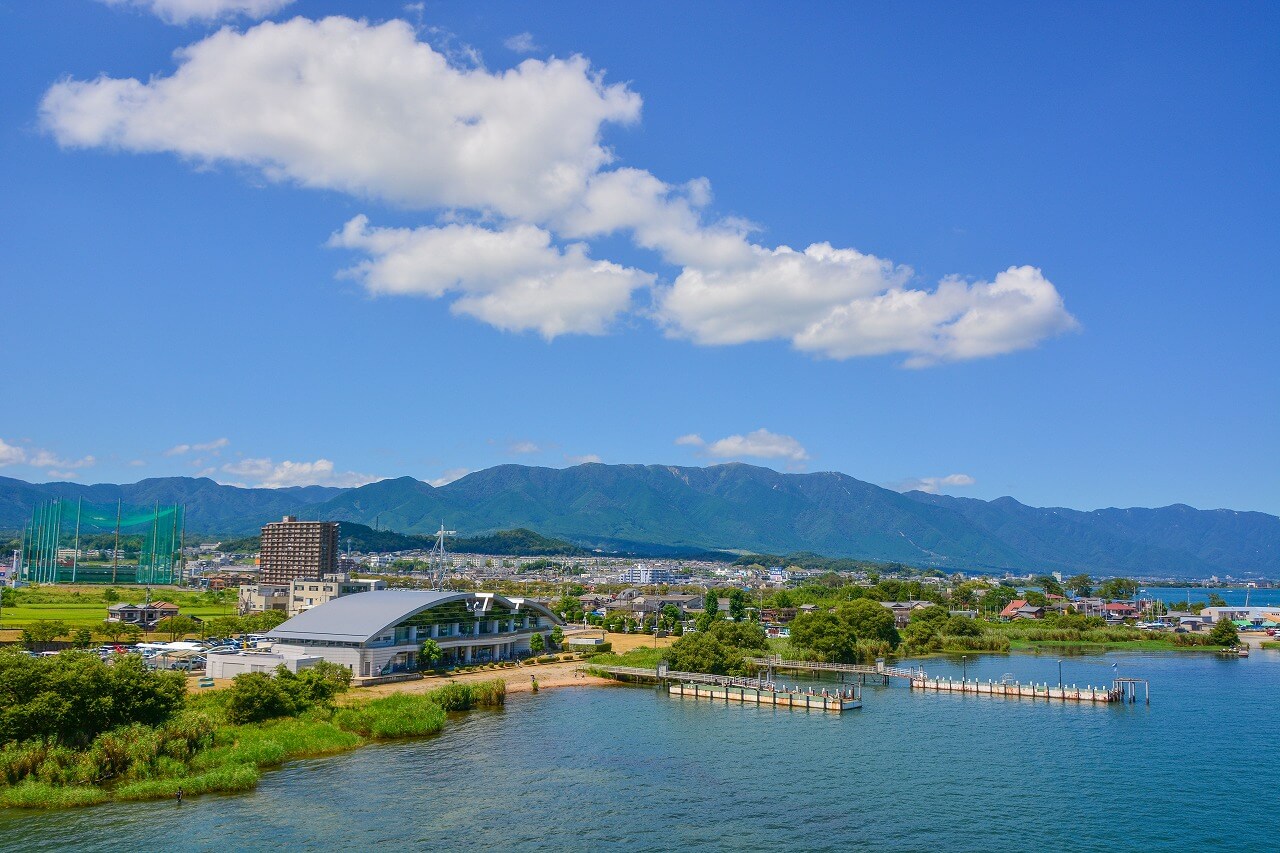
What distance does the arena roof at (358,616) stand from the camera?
46.3 metres

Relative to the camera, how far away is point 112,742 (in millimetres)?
26516

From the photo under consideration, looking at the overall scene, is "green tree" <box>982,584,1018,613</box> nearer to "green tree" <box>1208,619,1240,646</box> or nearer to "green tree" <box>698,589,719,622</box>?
"green tree" <box>1208,619,1240,646</box>

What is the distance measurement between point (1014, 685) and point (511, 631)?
30430mm

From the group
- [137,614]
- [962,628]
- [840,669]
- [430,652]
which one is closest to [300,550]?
[137,614]

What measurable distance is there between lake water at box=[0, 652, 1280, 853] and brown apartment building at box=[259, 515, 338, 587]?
91.9 m

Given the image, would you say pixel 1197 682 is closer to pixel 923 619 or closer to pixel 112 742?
pixel 923 619

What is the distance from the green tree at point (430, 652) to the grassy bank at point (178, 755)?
13.6 m

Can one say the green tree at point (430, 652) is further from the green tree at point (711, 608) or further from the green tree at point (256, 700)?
the green tree at point (711, 608)

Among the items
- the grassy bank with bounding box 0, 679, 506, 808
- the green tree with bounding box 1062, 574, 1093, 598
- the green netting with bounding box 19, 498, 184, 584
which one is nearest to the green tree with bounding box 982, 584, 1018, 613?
the green tree with bounding box 1062, 574, 1093, 598

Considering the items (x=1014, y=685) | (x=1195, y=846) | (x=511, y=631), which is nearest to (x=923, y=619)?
(x=1014, y=685)

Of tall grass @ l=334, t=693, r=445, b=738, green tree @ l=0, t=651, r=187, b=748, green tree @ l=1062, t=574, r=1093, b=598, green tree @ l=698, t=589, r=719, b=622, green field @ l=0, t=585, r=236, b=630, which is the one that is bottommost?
green tree @ l=1062, t=574, r=1093, b=598

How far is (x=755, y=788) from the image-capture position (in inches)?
1123

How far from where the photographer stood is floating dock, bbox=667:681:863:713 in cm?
4356

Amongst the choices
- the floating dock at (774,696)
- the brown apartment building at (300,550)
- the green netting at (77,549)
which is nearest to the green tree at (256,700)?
the floating dock at (774,696)
